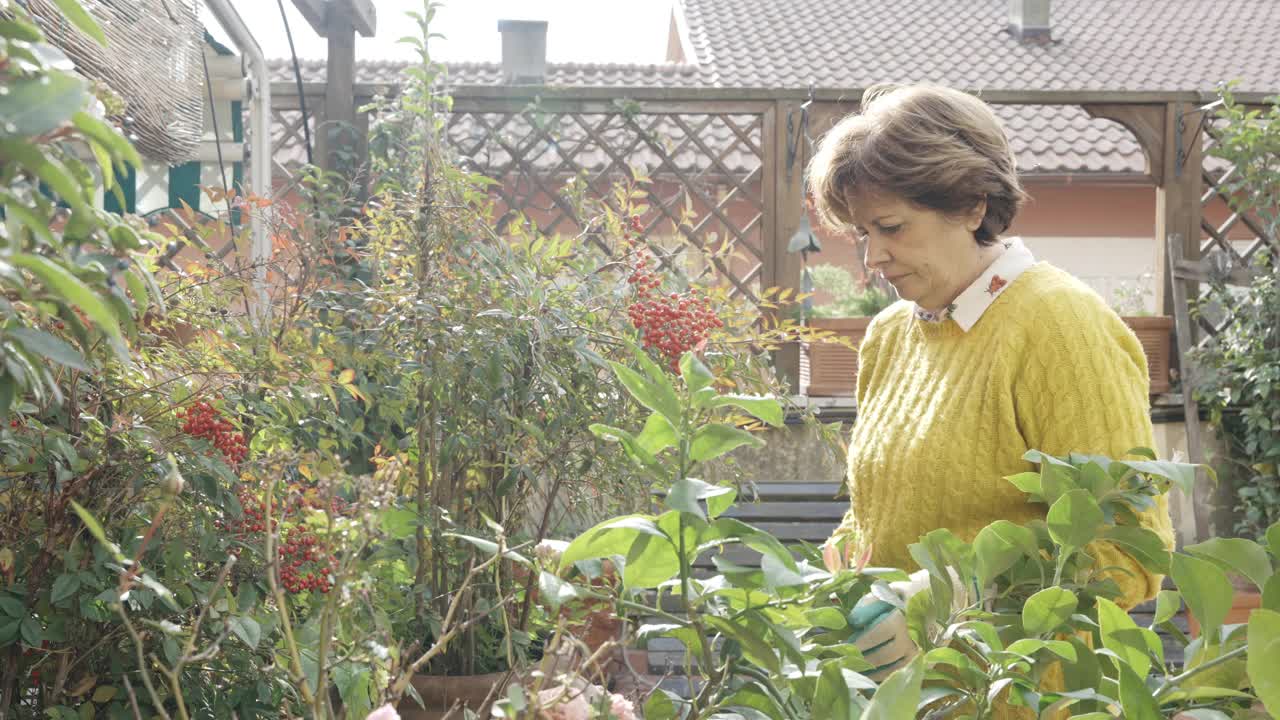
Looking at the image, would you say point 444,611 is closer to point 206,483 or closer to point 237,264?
point 237,264

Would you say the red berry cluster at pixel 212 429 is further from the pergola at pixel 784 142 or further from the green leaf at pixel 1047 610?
the pergola at pixel 784 142

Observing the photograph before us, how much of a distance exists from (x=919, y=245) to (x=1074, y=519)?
1.03 meters

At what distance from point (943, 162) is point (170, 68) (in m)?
1.42

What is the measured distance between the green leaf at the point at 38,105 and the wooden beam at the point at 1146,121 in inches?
222

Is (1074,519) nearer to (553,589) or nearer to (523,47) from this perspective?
(553,589)

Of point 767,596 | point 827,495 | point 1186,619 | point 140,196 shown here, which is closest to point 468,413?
point 767,596

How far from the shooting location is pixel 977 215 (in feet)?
5.08

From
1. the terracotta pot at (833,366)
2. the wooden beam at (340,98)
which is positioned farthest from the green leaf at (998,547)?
the terracotta pot at (833,366)

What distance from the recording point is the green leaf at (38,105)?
37cm

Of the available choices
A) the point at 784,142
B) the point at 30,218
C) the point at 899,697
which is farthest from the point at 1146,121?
the point at 30,218

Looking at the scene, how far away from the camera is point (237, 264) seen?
1.71 m

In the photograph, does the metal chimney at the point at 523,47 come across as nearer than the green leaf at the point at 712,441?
No

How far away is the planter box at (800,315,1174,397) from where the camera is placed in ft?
17.8

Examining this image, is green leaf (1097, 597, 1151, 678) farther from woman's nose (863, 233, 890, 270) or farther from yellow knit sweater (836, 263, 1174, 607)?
woman's nose (863, 233, 890, 270)
